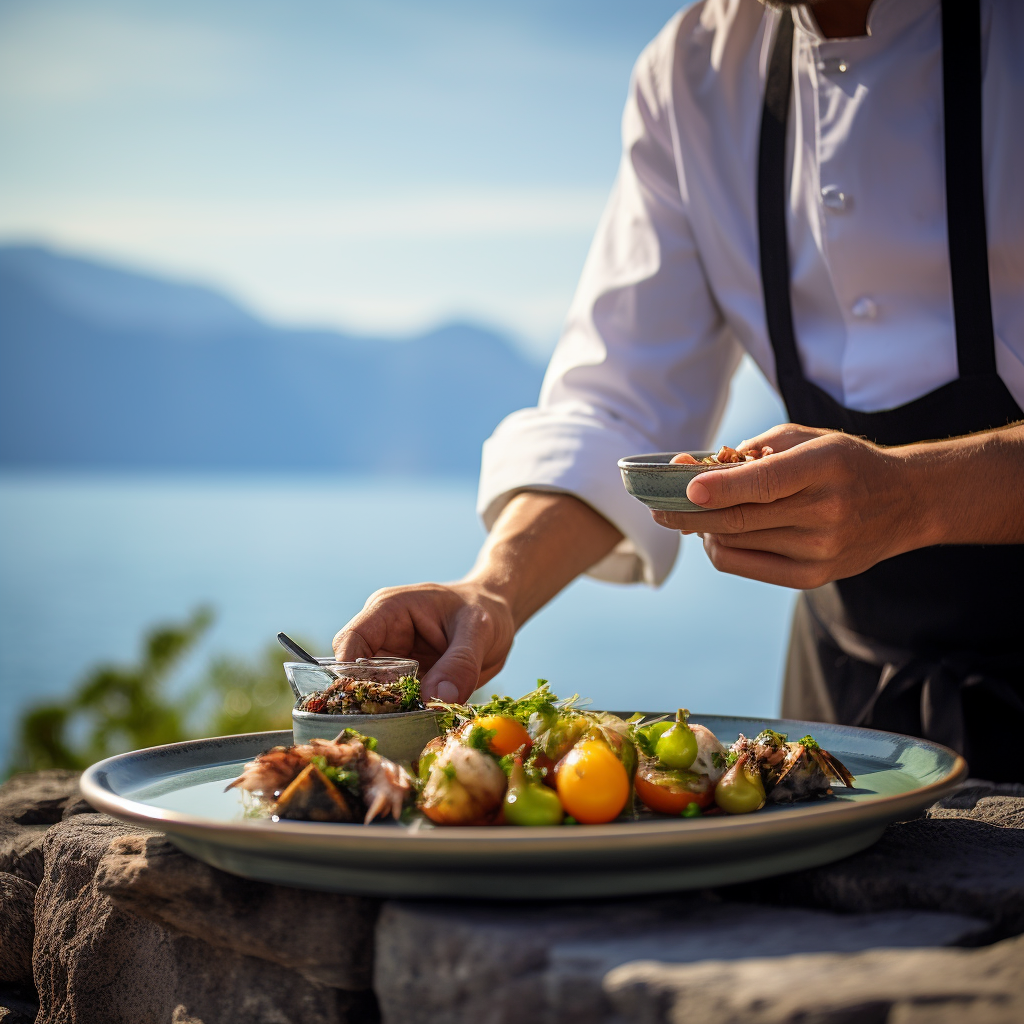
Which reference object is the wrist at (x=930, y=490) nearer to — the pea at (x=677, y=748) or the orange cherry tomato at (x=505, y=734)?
the pea at (x=677, y=748)

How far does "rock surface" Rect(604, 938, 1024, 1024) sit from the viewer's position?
26.7 inches

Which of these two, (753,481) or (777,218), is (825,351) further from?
(753,481)

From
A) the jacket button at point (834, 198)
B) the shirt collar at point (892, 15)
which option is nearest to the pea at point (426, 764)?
the jacket button at point (834, 198)

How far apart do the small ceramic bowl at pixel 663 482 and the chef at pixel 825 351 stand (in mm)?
159

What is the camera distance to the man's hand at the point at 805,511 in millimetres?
1364

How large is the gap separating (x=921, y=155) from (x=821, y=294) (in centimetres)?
32

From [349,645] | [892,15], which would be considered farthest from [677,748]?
[892,15]

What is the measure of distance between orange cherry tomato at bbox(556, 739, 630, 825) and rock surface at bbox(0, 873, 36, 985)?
0.88 m

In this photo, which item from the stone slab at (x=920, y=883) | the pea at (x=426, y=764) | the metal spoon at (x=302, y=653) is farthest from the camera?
the metal spoon at (x=302, y=653)

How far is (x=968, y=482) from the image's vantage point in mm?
1592

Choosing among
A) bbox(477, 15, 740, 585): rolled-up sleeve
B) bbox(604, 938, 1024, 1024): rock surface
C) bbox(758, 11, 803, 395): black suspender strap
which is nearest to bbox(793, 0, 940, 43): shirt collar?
bbox(758, 11, 803, 395): black suspender strap

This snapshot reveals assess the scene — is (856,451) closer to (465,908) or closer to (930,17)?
(465,908)

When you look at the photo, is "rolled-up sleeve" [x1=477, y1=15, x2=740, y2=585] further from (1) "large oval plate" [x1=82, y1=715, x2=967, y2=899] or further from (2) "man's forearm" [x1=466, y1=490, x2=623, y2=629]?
(1) "large oval plate" [x1=82, y1=715, x2=967, y2=899]

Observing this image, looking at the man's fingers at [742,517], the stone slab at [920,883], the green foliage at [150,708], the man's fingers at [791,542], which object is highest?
the man's fingers at [742,517]
